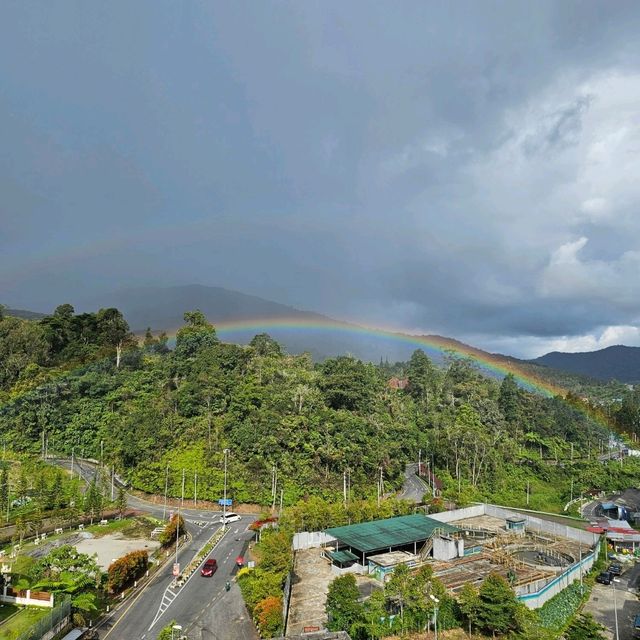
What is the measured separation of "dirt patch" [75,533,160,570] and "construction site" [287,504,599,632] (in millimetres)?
11806

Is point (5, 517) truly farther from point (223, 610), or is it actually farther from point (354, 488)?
point (354, 488)

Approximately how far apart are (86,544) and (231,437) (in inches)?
799

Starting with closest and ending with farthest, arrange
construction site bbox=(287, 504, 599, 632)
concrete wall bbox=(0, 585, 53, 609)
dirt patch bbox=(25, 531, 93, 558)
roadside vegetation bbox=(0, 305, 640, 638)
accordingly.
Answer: concrete wall bbox=(0, 585, 53, 609) → construction site bbox=(287, 504, 599, 632) → dirt patch bbox=(25, 531, 93, 558) → roadside vegetation bbox=(0, 305, 640, 638)

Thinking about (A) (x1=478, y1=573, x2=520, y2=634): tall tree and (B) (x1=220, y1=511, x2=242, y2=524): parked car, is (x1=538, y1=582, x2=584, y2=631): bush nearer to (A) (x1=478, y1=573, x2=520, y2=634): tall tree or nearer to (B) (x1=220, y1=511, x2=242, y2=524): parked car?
(A) (x1=478, y1=573, x2=520, y2=634): tall tree

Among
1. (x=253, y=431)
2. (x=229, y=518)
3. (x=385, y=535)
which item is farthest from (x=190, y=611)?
(x=253, y=431)

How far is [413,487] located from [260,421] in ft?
69.4

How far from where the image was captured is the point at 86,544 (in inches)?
1395

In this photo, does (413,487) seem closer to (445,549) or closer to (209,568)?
(445,549)

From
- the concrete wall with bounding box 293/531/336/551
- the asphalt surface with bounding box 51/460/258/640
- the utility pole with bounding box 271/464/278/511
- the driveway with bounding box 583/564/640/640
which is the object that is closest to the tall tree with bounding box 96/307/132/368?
the utility pole with bounding box 271/464/278/511

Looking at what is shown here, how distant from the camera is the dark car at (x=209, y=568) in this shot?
95.3 feet

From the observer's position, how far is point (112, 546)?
35031 mm

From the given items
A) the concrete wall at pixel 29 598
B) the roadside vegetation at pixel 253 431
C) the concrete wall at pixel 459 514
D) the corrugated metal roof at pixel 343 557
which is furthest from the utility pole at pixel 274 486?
the concrete wall at pixel 29 598

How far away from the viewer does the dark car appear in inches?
1144

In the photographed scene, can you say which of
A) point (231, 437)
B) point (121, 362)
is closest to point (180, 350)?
point (121, 362)
